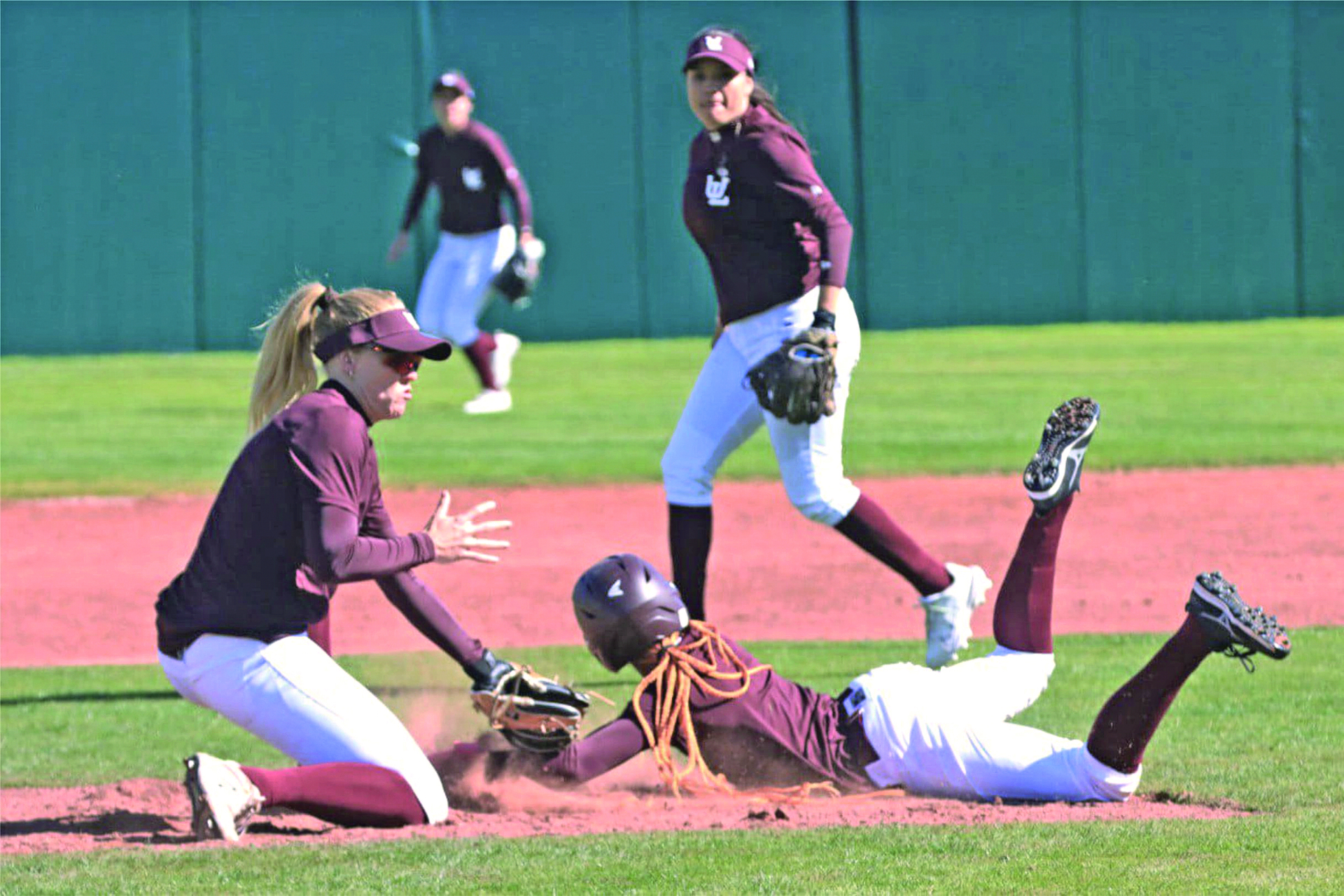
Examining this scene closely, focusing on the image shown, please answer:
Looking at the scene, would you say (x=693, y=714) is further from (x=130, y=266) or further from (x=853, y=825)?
(x=130, y=266)

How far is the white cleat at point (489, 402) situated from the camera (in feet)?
49.2

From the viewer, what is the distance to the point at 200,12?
20.0 m

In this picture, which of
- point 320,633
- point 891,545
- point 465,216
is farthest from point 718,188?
point 465,216

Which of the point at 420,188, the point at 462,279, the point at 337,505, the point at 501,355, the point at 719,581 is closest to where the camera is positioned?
the point at 337,505

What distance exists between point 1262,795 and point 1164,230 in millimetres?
16397

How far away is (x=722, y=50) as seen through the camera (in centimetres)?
643

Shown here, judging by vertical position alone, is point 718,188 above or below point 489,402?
above

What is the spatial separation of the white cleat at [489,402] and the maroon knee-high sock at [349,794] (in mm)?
10226

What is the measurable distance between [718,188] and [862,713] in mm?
2300

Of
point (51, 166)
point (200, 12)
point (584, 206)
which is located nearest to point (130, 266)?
point (51, 166)

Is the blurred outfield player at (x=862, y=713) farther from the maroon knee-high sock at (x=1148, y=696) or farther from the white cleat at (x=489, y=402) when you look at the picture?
the white cleat at (x=489, y=402)

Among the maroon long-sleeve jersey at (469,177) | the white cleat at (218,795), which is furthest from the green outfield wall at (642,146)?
the white cleat at (218,795)

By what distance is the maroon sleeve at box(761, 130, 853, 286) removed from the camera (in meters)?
6.57

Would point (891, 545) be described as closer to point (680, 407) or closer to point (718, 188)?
point (718, 188)
